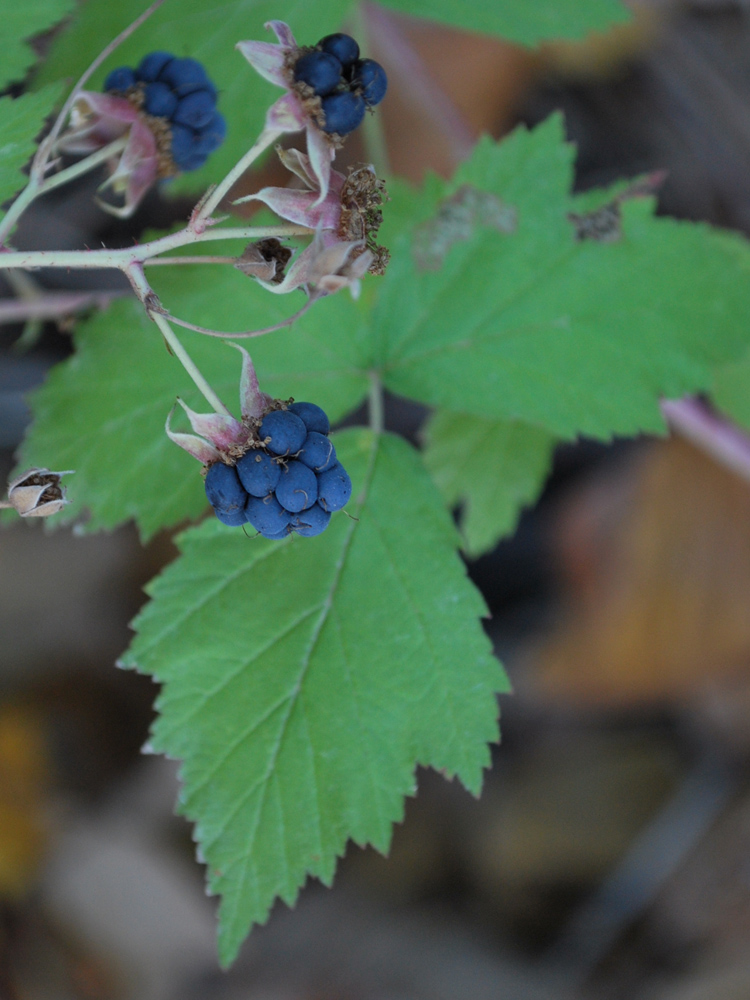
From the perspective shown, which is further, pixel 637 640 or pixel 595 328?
pixel 637 640

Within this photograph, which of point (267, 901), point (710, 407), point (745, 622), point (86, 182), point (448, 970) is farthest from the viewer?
point (745, 622)

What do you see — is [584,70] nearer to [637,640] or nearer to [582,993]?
[637,640]

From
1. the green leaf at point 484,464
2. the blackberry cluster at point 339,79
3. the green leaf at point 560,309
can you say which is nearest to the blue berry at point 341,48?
the blackberry cluster at point 339,79

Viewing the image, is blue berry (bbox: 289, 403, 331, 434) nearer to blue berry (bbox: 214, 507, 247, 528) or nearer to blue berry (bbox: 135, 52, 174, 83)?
blue berry (bbox: 214, 507, 247, 528)

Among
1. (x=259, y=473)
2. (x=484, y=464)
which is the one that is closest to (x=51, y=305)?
(x=259, y=473)

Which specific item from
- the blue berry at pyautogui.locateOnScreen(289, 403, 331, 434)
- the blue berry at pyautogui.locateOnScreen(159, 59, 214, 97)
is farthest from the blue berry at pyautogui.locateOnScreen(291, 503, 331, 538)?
the blue berry at pyautogui.locateOnScreen(159, 59, 214, 97)

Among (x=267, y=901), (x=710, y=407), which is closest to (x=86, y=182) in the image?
(x=710, y=407)

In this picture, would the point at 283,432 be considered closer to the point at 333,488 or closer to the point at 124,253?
the point at 333,488
